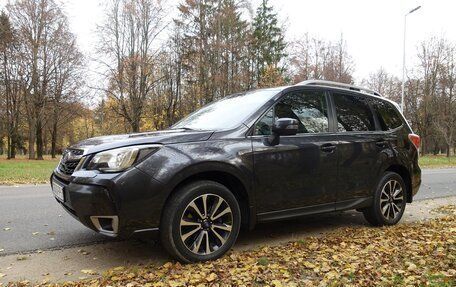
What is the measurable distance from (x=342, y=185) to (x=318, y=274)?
→ 1640mm

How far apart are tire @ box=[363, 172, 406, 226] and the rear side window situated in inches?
28.2

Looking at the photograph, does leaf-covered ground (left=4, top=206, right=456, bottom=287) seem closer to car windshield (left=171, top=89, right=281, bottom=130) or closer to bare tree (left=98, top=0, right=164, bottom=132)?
car windshield (left=171, top=89, right=281, bottom=130)

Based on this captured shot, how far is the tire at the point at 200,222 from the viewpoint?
3.54 metres

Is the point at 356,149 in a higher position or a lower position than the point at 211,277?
higher

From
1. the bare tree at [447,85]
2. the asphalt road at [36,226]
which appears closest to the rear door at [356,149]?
the asphalt road at [36,226]

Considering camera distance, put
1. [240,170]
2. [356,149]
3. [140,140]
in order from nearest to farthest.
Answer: [140,140] < [240,170] < [356,149]

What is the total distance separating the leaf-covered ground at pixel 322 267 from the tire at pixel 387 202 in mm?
678

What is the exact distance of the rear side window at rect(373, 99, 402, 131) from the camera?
557 centimetres

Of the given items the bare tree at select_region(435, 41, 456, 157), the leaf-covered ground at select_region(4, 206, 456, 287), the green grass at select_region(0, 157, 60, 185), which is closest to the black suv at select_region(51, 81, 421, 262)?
the leaf-covered ground at select_region(4, 206, 456, 287)

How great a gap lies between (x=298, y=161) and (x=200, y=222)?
1.38 meters

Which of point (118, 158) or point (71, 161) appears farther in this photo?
point (71, 161)

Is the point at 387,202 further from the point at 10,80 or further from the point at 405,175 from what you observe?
the point at 10,80

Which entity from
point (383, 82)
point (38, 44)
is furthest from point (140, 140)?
point (383, 82)

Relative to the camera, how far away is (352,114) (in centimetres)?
522
